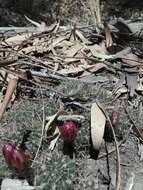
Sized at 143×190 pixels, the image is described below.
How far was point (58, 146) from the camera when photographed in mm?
3783

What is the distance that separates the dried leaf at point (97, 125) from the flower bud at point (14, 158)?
0.55m

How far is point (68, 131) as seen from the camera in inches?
140

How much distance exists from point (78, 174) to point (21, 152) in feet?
1.36

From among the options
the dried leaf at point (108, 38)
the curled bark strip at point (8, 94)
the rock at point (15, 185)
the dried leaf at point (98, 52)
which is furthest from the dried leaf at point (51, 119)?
the dried leaf at point (108, 38)

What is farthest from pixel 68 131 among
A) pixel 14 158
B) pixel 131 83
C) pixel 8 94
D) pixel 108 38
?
pixel 108 38

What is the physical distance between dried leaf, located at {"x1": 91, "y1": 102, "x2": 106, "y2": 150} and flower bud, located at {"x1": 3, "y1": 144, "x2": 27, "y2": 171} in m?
0.55

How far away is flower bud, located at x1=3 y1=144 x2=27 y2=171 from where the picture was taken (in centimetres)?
338

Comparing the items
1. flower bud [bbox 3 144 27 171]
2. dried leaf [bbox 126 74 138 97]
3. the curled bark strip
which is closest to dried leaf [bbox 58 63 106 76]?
dried leaf [bbox 126 74 138 97]

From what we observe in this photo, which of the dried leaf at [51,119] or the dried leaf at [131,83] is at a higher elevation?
the dried leaf at [131,83]

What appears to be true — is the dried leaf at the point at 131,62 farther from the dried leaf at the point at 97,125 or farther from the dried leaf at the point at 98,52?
the dried leaf at the point at 97,125

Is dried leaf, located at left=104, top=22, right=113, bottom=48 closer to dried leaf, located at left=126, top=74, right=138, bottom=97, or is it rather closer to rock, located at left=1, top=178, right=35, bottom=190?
dried leaf, located at left=126, top=74, right=138, bottom=97

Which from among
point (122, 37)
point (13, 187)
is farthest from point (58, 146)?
point (122, 37)

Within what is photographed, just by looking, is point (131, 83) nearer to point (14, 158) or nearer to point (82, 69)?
point (82, 69)

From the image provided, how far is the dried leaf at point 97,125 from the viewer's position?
3.71 meters
